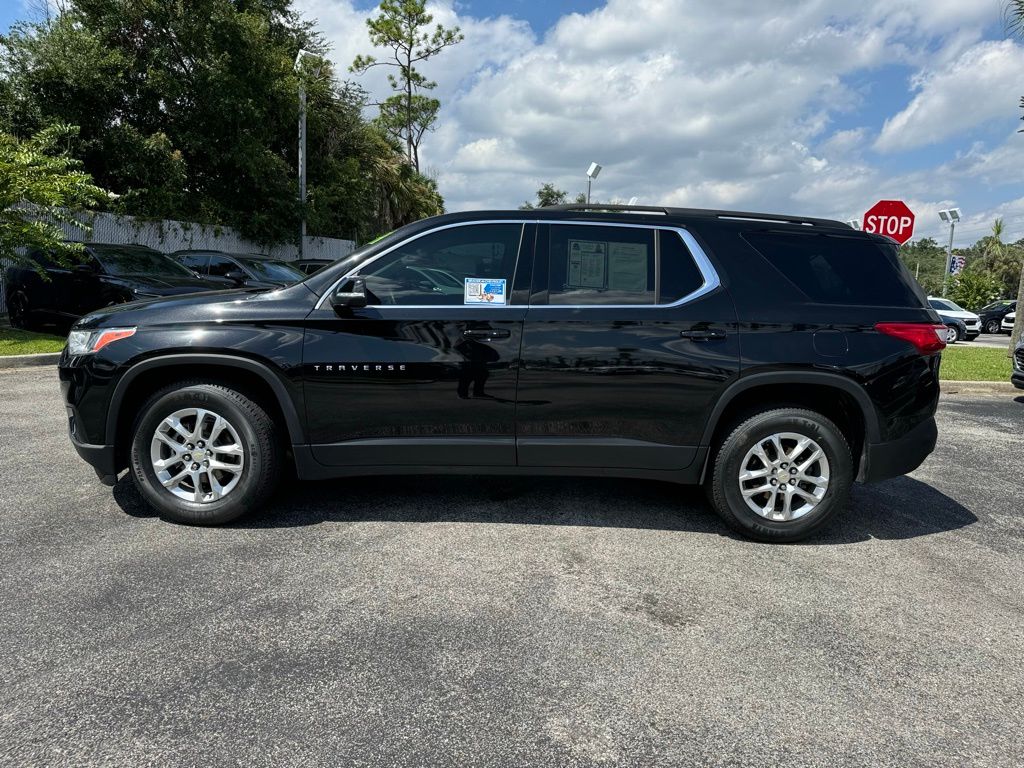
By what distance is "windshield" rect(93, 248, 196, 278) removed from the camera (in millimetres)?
10641

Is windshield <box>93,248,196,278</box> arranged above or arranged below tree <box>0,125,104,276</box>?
below

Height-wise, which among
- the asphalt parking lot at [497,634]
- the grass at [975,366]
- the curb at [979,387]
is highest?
the grass at [975,366]

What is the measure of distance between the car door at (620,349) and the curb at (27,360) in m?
8.50

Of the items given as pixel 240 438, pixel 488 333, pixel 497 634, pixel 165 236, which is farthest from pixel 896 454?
pixel 165 236

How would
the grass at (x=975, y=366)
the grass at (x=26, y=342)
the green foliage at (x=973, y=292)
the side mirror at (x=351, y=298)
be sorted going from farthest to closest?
1. the green foliage at (x=973, y=292)
2. the grass at (x=975, y=366)
3. the grass at (x=26, y=342)
4. the side mirror at (x=351, y=298)

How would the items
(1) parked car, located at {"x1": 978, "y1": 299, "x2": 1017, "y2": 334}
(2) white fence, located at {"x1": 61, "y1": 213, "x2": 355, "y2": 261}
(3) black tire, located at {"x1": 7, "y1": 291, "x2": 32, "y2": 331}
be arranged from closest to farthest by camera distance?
(3) black tire, located at {"x1": 7, "y1": 291, "x2": 32, "y2": 331}
(2) white fence, located at {"x1": 61, "y1": 213, "x2": 355, "y2": 261}
(1) parked car, located at {"x1": 978, "y1": 299, "x2": 1017, "y2": 334}

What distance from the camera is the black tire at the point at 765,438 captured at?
3.89 m

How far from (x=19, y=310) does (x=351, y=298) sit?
1089 cm

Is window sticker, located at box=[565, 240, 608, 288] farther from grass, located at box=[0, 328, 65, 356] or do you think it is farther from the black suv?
grass, located at box=[0, 328, 65, 356]

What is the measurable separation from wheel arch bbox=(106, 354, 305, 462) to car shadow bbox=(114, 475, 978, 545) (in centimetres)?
59

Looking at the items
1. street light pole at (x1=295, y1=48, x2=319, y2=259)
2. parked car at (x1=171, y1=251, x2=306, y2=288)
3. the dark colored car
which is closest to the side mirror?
the dark colored car

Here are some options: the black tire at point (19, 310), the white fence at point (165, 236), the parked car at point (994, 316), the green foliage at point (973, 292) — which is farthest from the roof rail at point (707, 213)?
the green foliage at point (973, 292)

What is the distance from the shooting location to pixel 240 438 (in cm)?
391

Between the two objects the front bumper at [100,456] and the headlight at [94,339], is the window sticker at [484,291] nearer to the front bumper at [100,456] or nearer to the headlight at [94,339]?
the headlight at [94,339]
